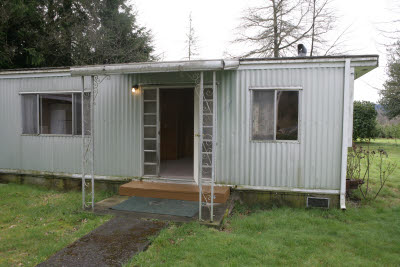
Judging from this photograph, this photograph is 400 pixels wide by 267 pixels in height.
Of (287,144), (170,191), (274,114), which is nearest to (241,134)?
(274,114)

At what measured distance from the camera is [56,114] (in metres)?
6.47

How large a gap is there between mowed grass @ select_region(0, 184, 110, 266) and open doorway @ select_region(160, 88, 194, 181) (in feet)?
9.83

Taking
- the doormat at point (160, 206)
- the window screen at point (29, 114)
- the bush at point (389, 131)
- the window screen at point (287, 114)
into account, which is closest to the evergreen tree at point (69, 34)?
the window screen at point (29, 114)

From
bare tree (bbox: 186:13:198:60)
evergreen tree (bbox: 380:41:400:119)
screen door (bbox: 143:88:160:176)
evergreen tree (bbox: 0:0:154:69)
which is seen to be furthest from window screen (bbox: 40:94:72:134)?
evergreen tree (bbox: 380:41:400:119)

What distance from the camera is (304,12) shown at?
1297 centimetres

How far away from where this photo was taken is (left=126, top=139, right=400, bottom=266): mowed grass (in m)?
3.19

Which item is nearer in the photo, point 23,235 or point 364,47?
point 23,235

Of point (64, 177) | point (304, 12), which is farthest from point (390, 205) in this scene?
point (304, 12)

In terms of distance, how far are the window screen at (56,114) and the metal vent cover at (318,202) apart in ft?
17.6

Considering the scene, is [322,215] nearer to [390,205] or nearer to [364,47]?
[390,205]

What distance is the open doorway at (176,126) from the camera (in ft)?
28.2

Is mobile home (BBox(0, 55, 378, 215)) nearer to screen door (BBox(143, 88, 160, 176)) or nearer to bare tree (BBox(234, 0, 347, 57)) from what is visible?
screen door (BBox(143, 88, 160, 176))

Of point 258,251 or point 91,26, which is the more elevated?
point 91,26

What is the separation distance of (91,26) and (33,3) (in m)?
2.71
